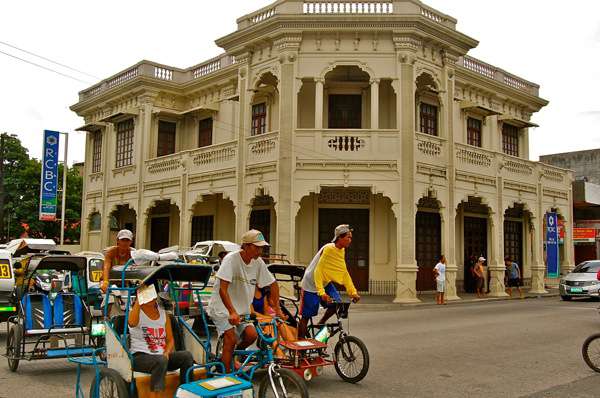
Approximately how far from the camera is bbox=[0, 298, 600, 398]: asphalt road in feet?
25.0

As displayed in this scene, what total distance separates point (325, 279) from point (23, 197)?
1492 inches

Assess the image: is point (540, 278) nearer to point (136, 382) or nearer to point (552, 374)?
point (552, 374)

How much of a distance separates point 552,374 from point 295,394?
482 centimetres

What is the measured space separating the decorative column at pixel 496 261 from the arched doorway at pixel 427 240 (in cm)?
218

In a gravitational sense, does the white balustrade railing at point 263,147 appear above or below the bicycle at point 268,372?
above

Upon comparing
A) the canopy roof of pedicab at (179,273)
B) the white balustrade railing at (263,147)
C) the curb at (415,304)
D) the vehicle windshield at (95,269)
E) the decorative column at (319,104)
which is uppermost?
the decorative column at (319,104)

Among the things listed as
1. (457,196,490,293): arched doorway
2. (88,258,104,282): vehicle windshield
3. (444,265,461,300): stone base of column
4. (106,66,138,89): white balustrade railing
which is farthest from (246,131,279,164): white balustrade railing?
(106,66,138,89): white balustrade railing

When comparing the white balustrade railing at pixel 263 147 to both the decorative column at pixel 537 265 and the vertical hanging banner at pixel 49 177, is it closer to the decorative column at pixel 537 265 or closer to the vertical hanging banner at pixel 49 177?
the vertical hanging banner at pixel 49 177

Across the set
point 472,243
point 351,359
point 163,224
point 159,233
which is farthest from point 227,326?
point 159,233

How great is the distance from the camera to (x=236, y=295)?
21.9ft

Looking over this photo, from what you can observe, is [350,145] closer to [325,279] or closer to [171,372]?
[325,279]

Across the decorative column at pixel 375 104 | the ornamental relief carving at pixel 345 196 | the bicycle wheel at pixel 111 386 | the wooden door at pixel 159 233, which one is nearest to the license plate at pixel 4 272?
the bicycle wheel at pixel 111 386

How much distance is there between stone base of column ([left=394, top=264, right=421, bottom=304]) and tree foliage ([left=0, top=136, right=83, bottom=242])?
88.9 ft

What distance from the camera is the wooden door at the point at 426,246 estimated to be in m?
24.7
